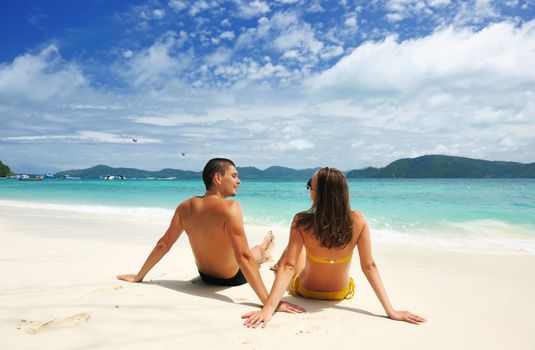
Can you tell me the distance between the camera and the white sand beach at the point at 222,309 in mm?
2664

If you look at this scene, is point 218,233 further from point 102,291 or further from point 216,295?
point 102,291

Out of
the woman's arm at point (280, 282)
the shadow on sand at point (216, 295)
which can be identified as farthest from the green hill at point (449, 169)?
the woman's arm at point (280, 282)

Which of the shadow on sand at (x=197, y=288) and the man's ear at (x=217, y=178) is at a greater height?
the man's ear at (x=217, y=178)

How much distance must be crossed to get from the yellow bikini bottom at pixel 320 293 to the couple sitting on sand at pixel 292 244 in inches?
0.4

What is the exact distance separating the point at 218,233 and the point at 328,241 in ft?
3.72

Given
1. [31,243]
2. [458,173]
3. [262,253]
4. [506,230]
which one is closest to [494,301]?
[262,253]

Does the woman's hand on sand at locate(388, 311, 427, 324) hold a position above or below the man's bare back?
below

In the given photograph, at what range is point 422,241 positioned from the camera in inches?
350

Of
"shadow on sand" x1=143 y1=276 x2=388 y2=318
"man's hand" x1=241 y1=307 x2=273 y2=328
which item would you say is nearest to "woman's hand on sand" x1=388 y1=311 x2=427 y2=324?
"shadow on sand" x1=143 y1=276 x2=388 y2=318

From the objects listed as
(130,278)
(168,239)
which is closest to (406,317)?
(168,239)

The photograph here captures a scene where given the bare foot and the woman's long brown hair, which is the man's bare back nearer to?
the woman's long brown hair

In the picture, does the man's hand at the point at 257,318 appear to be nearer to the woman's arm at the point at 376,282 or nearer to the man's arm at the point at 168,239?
the woman's arm at the point at 376,282

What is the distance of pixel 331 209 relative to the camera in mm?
3270

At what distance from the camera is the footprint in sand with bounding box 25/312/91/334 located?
2.66 meters
